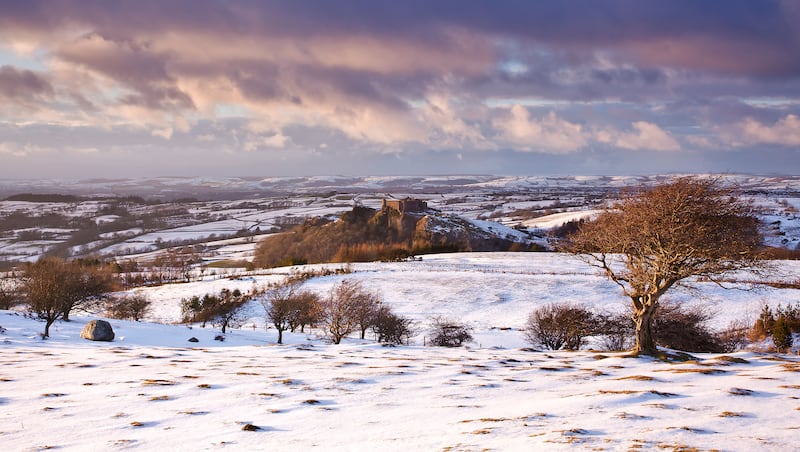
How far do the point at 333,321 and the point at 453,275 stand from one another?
29867 millimetres

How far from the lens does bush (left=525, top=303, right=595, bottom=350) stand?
114ft

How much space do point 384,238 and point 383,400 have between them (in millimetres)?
103981

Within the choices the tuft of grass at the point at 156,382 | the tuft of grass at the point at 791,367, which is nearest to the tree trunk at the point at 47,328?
the tuft of grass at the point at 156,382

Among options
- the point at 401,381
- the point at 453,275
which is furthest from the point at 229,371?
the point at 453,275

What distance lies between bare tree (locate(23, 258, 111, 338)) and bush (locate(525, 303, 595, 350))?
29.4 meters

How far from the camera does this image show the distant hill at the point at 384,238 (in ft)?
338

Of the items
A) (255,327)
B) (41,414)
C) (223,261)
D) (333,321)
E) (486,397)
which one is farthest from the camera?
(223,261)

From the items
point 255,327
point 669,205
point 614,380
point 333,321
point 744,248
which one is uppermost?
point 669,205

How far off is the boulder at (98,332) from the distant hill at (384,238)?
215ft

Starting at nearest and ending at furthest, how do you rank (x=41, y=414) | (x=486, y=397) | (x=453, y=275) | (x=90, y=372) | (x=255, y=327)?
(x=41, y=414)
(x=486, y=397)
(x=90, y=372)
(x=255, y=327)
(x=453, y=275)

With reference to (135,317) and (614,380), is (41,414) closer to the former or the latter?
(614,380)

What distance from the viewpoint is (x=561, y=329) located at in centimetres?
3559

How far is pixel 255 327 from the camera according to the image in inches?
1845

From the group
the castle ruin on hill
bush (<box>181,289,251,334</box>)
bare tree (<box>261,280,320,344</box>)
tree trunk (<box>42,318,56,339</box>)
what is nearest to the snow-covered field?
tree trunk (<box>42,318,56,339</box>)
